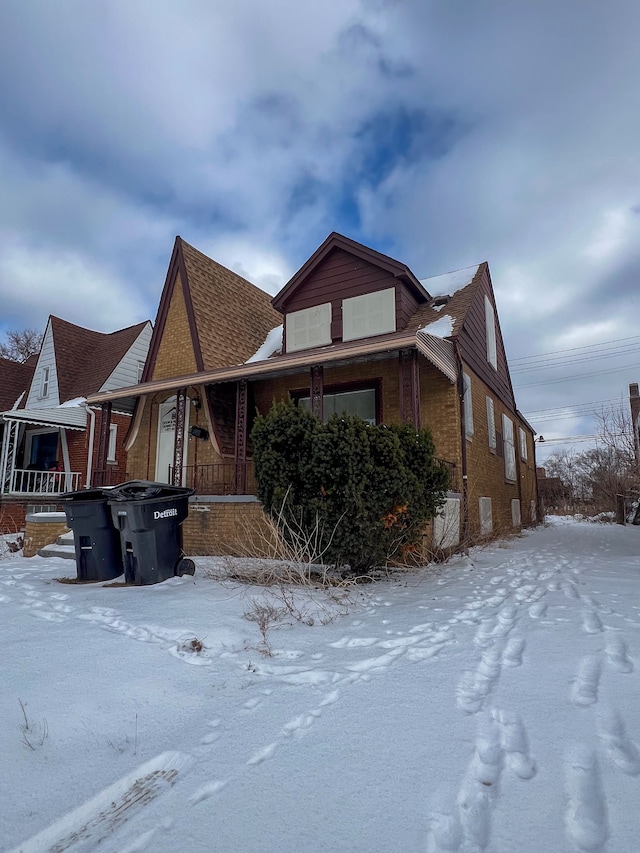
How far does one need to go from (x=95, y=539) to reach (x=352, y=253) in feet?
28.1

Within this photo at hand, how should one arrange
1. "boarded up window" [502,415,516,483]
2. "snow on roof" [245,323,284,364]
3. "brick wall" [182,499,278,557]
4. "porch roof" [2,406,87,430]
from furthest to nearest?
"boarded up window" [502,415,516,483] < "porch roof" [2,406,87,430] < "snow on roof" [245,323,284,364] < "brick wall" [182,499,278,557]

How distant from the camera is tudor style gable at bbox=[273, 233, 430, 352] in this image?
36.9 feet

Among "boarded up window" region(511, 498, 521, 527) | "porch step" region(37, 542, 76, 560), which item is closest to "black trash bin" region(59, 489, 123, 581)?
"porch step" region(37, 542, 76, 560)

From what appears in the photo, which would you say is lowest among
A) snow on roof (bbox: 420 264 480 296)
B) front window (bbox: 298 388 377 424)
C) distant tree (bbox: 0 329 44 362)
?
front window (bbox: 298 388 377 424)

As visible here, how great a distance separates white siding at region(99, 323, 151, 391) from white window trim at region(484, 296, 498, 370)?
11.7m

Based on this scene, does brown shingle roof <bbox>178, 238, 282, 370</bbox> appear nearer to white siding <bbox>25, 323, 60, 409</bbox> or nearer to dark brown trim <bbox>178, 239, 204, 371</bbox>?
dark brown trim <bbox>178, 239, 204, 371</bbox>

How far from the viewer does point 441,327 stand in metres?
10.7

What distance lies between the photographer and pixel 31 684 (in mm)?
2883

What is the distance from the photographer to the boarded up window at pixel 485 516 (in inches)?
435

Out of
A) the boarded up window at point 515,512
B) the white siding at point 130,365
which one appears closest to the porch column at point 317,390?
the boarded up window at point 515,512

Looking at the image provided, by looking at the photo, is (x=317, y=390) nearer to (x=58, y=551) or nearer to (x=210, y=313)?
(x=210, y=313)

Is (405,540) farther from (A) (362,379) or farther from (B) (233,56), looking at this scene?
(B) (233,56)

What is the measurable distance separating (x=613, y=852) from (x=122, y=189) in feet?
41.2

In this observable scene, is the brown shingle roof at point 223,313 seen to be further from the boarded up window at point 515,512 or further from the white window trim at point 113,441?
the boarded up window at point 515,512
